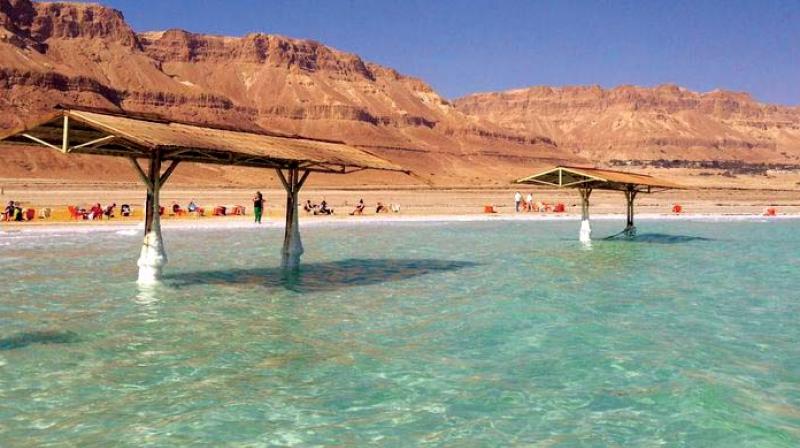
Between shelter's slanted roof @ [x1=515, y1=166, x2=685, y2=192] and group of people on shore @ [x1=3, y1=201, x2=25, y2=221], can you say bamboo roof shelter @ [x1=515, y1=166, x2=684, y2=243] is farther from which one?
group of people on shore @ [x1=3, y1=201, x2=25, y2=221]

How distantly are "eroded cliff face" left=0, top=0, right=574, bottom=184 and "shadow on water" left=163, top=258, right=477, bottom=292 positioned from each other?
81.9 m

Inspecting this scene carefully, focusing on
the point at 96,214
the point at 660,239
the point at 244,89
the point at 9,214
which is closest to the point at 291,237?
the point at 660,239

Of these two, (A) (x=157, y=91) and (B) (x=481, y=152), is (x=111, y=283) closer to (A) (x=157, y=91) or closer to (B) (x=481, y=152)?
(A) (x=157, y=91)

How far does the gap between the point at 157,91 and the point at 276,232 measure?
4360 inches

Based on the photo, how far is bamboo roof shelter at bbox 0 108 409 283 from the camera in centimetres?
1254

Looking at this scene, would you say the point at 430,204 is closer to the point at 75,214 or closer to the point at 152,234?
the point at 75,214

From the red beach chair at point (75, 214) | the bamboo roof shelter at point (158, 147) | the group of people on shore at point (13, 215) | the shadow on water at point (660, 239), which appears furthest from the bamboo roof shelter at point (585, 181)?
the group of people on shore at point (13, 215)

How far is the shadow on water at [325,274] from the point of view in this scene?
52.2 feet

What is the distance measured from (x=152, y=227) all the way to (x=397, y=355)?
23.6ft

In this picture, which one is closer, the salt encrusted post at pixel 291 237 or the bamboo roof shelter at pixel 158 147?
the bamboo roof shelter at pixel 158 147

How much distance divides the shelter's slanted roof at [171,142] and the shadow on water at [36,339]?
3275mm

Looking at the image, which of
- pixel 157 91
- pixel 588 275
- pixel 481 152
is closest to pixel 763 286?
pixel 588 275

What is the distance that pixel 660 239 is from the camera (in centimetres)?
3075

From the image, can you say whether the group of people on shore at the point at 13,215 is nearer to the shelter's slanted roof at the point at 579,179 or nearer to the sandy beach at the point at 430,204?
the sandy beach at the point at 430,204
